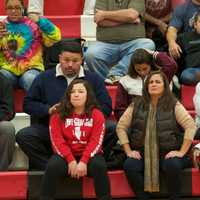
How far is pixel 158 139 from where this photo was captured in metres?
4.05

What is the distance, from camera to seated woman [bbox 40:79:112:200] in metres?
3.92

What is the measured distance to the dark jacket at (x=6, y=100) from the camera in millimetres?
4355

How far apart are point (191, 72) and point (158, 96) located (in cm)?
82

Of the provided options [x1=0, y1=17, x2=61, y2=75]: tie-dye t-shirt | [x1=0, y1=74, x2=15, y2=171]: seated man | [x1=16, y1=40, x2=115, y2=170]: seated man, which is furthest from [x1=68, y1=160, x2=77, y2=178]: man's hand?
[x1=0, y1=17, x2=61, y2=75]: tie-dye t-shirt

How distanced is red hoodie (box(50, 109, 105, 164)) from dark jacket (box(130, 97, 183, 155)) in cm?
22

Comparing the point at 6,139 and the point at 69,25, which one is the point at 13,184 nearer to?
the point at 6,139

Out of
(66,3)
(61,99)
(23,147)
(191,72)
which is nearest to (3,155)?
(23,147)

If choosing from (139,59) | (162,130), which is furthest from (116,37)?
(162,130)

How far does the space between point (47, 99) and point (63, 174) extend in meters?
0.67

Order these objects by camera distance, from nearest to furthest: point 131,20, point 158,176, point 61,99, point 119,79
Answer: point 158,176
point 61,99
point 119,79
point 131,20

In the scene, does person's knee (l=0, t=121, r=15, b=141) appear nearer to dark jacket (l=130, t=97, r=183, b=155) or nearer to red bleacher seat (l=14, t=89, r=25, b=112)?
red bleacher seat (l=14, t=89, r=25, b=112)

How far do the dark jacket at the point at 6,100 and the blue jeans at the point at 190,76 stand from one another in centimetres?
132

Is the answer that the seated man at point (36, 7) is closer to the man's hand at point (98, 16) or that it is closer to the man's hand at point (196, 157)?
the man's hand at point (98, 16)

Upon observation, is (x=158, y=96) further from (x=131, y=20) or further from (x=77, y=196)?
(x=131, y=20)
